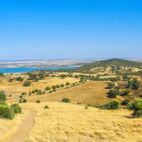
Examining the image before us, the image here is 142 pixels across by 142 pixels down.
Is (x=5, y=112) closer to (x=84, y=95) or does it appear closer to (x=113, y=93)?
(x=113, y=93)

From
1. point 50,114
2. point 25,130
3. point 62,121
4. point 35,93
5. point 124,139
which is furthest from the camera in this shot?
point 35,93

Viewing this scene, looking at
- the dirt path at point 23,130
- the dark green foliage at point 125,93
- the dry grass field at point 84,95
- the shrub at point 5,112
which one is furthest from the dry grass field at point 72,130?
the dark green foliage at point 125,93

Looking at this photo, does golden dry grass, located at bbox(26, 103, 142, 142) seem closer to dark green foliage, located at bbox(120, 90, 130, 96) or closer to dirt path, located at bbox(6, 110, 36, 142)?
dirt path, located at bbox(6, 110, 36, 142)

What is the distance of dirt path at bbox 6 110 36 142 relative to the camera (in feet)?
116

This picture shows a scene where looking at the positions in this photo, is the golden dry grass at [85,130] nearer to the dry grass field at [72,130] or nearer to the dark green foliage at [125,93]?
the dry grass field at [72,130]

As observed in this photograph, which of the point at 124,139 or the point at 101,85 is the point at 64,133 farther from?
the point at 101,85

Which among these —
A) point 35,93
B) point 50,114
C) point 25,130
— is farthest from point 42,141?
point 35,93

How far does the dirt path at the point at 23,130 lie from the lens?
35.3 m

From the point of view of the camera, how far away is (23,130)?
1560 inches

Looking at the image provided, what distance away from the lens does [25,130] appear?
3962cm

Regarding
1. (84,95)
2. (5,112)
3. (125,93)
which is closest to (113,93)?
(125,93)

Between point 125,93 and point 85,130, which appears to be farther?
point 125,93

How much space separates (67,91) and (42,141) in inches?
2518

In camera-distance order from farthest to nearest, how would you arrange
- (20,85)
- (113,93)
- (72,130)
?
(20,85)
(113,93)
(72,130)
